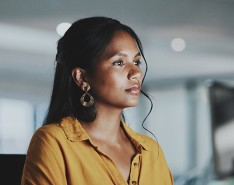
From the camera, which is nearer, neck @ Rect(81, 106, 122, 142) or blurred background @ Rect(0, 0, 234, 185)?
neck @ Rect(81, 106, 122, 142)

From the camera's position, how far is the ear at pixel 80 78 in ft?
5.26

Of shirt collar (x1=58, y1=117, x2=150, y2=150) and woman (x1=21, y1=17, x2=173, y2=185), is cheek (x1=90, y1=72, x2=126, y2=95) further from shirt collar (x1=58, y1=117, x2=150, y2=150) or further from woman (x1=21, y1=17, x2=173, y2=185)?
shirt collar (x1=58, y1=117, x2=150, y2=150)

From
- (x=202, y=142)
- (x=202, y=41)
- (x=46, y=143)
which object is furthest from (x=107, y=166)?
(x=202, y=41)

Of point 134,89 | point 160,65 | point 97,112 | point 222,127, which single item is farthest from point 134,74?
point 222,127

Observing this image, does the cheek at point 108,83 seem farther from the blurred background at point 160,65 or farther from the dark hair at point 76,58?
Answer: the blurred background at point 160,65

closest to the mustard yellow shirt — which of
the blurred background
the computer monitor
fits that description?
the blurred background

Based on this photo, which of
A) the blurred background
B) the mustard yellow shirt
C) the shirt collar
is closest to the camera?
the mustard yellow shirt

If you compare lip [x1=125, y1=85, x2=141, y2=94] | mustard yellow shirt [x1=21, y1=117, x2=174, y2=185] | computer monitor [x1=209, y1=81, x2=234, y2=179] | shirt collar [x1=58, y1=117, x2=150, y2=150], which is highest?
lip [x1=125, y1=85, x2=141, y2=94]

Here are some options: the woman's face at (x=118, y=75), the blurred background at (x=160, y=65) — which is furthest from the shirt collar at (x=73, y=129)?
the blurred background at (x=160, y=65)

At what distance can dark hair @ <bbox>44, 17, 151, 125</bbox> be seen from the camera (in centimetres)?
158

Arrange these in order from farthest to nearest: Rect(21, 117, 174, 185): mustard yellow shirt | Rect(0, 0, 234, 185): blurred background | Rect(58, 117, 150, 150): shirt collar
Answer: Rect(0, 0, 234, 185): blurred background → Rect(58, 117, 150, 150): shirt collar → Rect(21, 117, 174, 185): mustard yellow shirt

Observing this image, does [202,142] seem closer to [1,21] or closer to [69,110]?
[1,21]

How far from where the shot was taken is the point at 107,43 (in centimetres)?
159

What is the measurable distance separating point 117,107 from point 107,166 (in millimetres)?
197
